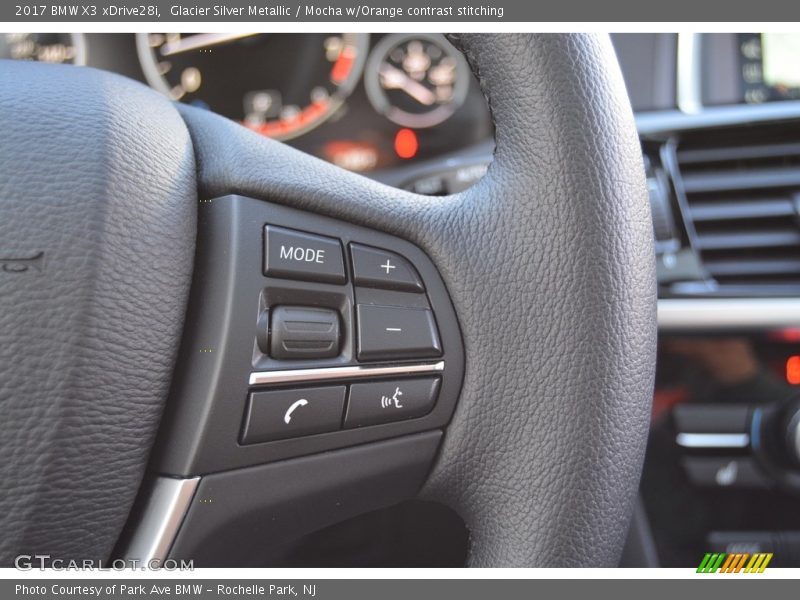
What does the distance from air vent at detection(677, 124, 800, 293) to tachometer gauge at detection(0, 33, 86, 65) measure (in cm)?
134

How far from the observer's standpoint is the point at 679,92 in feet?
4.36

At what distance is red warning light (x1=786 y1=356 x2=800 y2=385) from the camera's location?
106cm

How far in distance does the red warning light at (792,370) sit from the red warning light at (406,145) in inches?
36.2

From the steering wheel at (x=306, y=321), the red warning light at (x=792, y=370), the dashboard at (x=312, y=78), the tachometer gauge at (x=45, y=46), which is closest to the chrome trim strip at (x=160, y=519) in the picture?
the steering wheel at (x=306, y=321)

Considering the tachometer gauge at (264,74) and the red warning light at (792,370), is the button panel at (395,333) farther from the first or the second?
the tachometer gauge at (264,74)

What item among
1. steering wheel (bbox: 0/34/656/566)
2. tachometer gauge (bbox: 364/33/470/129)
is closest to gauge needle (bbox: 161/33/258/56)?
tachometer gauge (bbox: 364/33/470/129)

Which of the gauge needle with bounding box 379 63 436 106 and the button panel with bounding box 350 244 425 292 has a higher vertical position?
the gauge needle with bounding box 379 63 436 106

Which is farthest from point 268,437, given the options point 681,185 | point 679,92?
point 679,92

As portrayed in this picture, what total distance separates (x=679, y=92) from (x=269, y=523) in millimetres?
1105

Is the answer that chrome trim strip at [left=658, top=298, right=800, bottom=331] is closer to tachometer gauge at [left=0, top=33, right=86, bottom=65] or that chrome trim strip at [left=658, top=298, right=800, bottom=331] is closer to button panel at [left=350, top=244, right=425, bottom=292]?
button panel at [left=350, top=244, right=425, bottom=292]

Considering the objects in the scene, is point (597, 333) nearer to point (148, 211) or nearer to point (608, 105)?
point (608, 105)

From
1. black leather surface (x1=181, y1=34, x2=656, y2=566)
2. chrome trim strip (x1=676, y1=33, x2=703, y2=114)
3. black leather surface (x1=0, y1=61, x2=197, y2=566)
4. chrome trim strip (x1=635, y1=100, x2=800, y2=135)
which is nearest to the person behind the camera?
black leather surface (x1=0, y1=61, x2=197, y2=566)

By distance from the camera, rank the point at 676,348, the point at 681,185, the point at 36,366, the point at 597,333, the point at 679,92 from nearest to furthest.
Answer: the point at 36,366
the point at 597,333
the point at 676,348
the point at 681,185
the point at 679,92

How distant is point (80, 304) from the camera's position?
0.43 m
